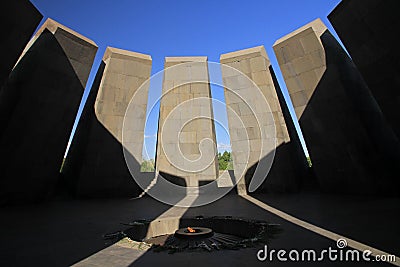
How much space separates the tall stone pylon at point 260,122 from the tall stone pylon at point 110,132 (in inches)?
210

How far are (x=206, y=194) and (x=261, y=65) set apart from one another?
8.33m

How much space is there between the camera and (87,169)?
484 inches

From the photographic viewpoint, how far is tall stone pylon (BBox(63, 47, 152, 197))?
1242 centimetres

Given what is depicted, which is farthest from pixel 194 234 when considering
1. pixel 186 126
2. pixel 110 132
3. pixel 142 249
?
pixel 186 126

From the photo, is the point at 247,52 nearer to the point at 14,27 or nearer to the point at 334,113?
the point at 334,113

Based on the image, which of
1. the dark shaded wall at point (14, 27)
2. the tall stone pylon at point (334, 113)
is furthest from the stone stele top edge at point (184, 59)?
the dark shaded wall at point (14, 27)

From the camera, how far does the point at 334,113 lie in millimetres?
10461

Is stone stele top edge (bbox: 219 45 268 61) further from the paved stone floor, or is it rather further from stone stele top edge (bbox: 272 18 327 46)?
the paved stone floor

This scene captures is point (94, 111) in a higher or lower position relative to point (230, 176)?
higher

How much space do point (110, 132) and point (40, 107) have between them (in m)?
3.91

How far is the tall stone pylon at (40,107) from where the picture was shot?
8625 millimetres

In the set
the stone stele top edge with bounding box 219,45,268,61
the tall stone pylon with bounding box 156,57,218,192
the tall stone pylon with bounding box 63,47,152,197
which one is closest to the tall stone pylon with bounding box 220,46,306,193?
the stone stele top edge with bounding box 219,45,268,61

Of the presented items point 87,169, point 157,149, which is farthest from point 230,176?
point 87,169

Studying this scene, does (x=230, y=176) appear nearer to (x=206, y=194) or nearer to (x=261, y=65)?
(x=206, y=194)
